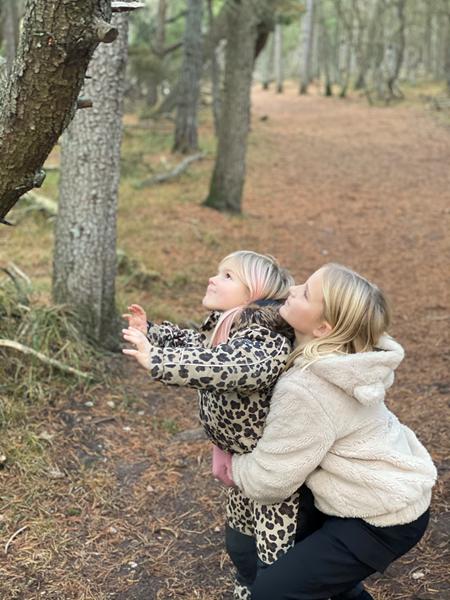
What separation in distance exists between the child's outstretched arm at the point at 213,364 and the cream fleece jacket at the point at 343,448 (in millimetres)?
96

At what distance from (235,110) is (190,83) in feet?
11.5

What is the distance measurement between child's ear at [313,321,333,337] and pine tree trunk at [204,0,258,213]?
838 centimetres

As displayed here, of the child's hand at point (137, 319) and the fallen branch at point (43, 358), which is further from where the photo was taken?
the fallen branch at point (43, 358)

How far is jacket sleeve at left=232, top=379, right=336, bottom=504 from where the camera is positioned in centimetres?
235

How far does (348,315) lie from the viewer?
7.91ft

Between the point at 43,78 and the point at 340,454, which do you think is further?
the point at 340,454

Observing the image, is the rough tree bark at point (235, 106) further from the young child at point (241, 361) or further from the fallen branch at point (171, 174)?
the young child at point (241, 361)

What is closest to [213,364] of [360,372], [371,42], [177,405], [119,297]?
[360,372]

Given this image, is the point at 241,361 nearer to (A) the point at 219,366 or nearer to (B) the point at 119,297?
(A) the point at 219,366

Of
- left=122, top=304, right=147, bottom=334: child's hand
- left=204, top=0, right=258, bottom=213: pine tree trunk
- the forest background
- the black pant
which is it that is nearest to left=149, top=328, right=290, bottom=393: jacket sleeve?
left=122, top=304, right=147, bottom=334: child's hand

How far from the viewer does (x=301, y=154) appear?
1722 cm

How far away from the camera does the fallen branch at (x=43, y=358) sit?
452cm

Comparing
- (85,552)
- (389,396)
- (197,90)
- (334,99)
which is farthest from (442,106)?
(85,552)

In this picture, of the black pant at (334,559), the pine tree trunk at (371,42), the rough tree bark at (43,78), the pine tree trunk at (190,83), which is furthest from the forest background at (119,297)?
the pine tree trunk at (371,42)
